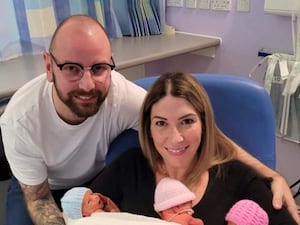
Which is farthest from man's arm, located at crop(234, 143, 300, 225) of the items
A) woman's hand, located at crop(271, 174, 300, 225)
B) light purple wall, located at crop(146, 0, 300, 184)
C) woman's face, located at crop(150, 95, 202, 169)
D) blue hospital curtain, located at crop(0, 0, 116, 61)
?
blue hospital curtain, located at crop(0, 0, 116, 61)

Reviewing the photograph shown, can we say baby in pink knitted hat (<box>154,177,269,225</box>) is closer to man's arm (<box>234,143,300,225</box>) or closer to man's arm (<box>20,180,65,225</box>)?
Result: man's arm (<box>234,143,300,225</box>)

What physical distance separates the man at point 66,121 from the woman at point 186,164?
82 mm

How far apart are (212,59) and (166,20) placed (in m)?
0.44

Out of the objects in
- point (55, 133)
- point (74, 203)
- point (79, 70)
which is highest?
point (79, 70)

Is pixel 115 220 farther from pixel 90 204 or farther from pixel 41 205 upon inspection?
pixel 41 205

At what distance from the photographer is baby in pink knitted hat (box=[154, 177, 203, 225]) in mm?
1064

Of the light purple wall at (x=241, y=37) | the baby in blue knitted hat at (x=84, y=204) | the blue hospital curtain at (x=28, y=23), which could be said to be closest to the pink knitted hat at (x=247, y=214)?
the baby in blue knitted hat at (x=84, y=204)

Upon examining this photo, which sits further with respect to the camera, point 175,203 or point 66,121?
point 66,121

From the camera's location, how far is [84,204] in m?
1.16

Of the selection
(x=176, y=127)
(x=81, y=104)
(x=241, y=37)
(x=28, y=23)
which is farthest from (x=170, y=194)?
(x=241, y=37)

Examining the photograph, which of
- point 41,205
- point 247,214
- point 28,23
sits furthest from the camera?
point 28,23

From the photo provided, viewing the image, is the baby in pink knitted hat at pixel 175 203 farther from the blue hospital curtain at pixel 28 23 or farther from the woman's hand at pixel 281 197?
the blue hospital curtain at pixel 28 23

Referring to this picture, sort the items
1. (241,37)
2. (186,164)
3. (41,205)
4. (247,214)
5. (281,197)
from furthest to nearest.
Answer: (241,37), (41,205), (186,164), (281,197), (247,214)

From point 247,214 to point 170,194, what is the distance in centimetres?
23
